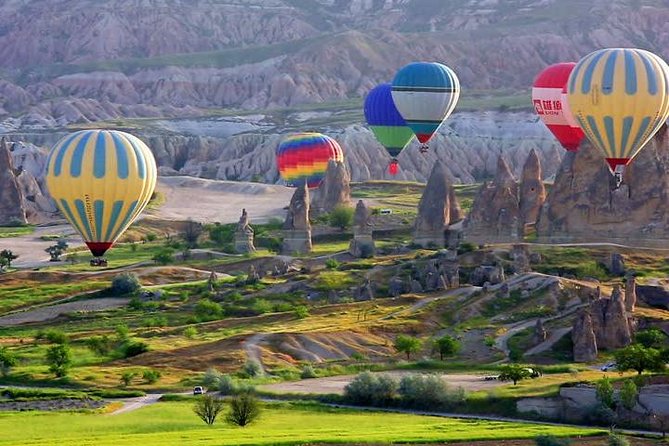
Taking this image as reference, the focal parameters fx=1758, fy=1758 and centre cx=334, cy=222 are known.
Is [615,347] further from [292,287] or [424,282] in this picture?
[292,287]

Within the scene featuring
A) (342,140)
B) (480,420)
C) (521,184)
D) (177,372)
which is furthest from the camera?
(342,140)

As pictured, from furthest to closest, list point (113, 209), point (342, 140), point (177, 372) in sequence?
point (342, 140) < point (113, 209) < point (177, 372)

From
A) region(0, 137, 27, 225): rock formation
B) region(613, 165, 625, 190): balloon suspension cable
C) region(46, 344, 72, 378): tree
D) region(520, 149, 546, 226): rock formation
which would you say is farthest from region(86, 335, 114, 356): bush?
region(0, 137, 27, 225): rock formation

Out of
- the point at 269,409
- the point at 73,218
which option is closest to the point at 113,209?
the point at 73,218

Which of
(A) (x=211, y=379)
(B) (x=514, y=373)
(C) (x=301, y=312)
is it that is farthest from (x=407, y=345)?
(A) (x=211, y=379)

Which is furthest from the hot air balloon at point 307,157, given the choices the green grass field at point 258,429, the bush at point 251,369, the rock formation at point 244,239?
the green grass field at point 258,429

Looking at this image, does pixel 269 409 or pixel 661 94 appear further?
pixel 661 94

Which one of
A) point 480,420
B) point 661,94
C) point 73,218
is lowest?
point 480,420
